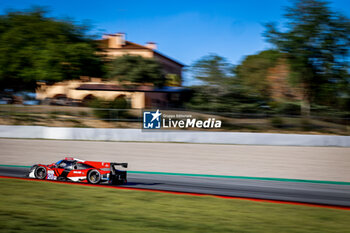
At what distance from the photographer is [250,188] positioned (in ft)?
33.0

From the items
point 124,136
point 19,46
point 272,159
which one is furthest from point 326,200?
point 19,46

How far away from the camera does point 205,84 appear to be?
2880 centimetres

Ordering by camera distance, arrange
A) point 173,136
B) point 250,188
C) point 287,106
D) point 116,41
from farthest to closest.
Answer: point 116,41
point 287,106
point 173,136
point 250,188

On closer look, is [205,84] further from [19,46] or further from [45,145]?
[19,46]

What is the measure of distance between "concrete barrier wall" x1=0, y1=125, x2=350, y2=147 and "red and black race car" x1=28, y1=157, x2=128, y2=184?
35.6 ft

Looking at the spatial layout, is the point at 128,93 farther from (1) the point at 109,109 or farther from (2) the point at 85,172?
(2) the point at 85,172

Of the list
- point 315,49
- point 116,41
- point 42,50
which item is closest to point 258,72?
point 315,49

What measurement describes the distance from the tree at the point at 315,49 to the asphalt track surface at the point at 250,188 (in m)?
17.6

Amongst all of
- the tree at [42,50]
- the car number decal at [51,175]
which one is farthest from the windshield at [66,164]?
the tree at [42,50]

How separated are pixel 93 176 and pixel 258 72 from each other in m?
30.6

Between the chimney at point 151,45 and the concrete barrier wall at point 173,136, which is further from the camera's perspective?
the chimney at point 151,45

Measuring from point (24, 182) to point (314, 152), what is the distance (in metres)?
13.3

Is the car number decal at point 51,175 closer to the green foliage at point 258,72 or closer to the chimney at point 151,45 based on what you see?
the green foliage at point 258,72

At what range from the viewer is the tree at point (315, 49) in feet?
90.0
